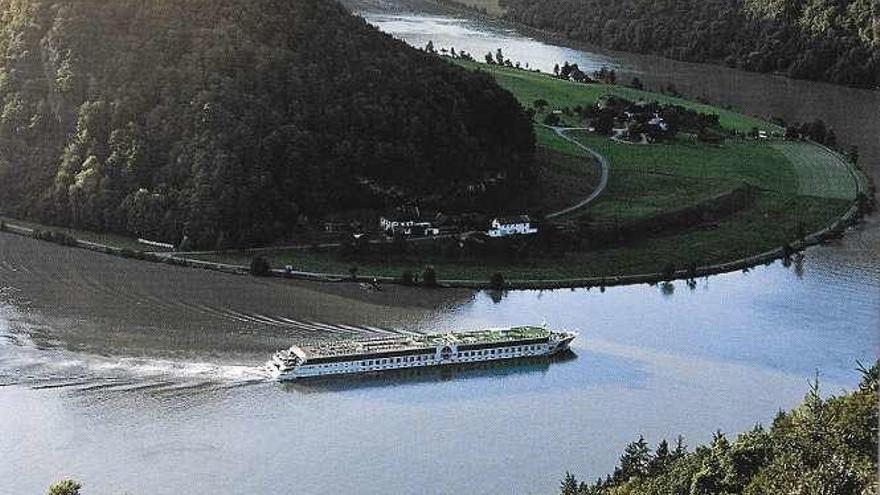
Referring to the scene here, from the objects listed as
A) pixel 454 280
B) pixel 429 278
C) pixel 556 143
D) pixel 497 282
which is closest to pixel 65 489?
pixel 429 278

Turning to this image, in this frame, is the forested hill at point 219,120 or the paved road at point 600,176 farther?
the paved road at point 600,176

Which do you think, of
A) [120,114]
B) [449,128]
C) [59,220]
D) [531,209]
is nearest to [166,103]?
[120,114]

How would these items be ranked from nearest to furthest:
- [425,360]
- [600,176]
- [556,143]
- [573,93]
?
1. [425,360]
2. [600,176]
3. [556,143]
4. [573,93]

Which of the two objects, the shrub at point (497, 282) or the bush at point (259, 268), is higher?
the shrub at point (497, 282)

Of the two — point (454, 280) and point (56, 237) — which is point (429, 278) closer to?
point (454, 280)

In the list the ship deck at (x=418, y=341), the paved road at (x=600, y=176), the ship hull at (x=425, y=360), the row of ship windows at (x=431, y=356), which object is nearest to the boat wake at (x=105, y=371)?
the ship hull at (x=425, y=360)

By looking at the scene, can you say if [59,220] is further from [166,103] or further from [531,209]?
[531,209]

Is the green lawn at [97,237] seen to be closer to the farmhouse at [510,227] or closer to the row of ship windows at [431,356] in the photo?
the farmhouse at [510,227]

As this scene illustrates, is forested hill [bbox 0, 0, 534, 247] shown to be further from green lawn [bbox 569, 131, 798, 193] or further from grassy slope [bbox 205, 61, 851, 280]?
green lawn [bbox 569, 131, 798, 193]
